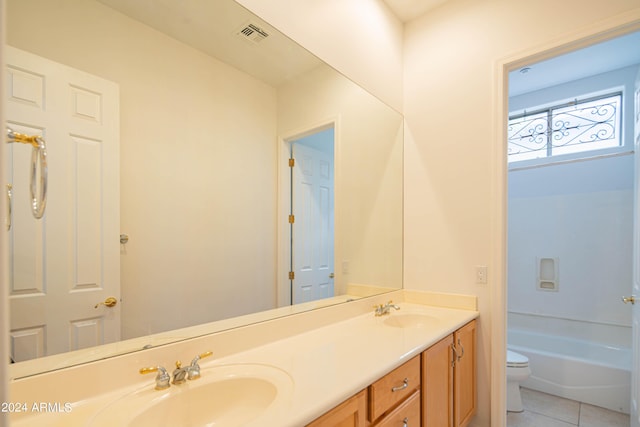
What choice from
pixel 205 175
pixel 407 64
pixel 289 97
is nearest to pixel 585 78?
pixel 407 64

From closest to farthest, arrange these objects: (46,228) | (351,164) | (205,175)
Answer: (46,228) < (205,175) < (351,164)

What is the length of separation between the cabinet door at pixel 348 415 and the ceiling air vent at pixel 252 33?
4.54ft

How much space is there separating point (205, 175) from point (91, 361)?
2.17ft

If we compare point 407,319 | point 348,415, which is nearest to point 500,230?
point 407,319

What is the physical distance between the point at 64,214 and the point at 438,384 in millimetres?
1588

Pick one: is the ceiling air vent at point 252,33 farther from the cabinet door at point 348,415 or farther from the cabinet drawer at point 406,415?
the cabinet drawer at point 406,415

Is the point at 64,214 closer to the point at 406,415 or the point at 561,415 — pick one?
the point at 406,415

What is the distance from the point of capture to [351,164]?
75.3 inches

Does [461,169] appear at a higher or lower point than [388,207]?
higher

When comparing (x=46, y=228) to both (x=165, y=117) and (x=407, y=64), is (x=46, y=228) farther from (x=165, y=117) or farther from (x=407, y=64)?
(x=407, y=64)

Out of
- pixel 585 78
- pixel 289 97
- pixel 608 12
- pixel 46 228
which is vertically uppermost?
pixel 585 78

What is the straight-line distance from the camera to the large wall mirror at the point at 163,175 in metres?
0.79

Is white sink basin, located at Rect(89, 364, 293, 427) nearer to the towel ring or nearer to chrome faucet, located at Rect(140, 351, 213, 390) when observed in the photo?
chrome faucet, located at Rect(140, 351, 213, 390)

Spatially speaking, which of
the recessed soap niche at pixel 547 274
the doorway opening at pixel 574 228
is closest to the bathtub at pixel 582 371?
the doorway opening at pixel 574 228
